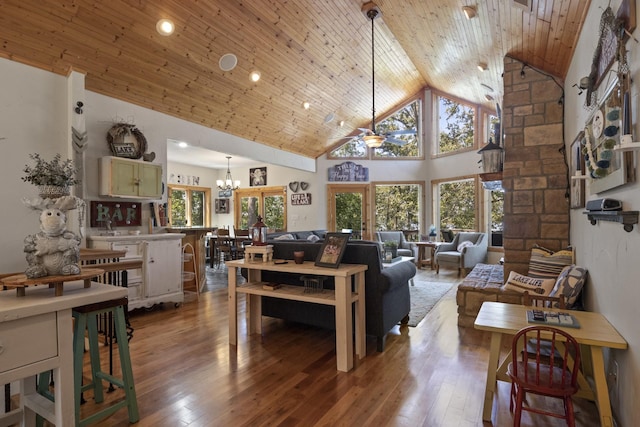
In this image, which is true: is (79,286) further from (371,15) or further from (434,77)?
(434,77)

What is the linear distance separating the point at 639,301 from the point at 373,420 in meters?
1.49

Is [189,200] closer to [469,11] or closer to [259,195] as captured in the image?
[259,195]

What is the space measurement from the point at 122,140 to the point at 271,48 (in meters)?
2.33

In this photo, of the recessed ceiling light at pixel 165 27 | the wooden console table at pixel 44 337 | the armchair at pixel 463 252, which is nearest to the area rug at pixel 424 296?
the armchair at pixel 463 252

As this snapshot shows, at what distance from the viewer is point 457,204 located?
8.27 metres

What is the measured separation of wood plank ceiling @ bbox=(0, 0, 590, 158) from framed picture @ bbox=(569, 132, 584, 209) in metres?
0.94

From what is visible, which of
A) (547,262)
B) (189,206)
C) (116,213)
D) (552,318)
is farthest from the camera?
(189,206)

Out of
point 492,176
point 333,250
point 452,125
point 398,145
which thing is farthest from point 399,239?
point 333,250

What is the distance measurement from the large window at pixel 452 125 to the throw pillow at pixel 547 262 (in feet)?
15.1

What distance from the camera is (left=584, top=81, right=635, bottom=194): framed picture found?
169 centimetres

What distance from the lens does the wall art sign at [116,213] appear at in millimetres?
4215

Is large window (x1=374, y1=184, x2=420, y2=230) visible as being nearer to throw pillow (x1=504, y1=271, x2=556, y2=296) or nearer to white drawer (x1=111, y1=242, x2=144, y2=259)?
throw pillow (x1=504, y1=271, x2=556, y2=296)

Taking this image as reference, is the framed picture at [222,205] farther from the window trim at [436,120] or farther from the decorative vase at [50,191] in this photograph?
the decorative vase at [50,191]

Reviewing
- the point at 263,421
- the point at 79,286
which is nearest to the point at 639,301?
the point at 263,421
